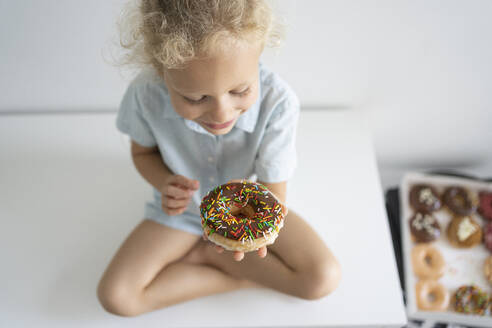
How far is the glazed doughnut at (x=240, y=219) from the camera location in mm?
689

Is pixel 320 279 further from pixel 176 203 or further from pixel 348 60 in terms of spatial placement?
pixel 348 60

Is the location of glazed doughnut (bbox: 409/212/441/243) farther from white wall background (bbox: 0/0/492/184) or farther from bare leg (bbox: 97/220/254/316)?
bare leg (bbox: 97/220/254/316)

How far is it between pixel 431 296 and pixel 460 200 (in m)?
0.35

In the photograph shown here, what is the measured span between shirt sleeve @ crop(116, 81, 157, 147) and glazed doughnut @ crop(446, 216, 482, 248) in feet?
3.30

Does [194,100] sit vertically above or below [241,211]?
above

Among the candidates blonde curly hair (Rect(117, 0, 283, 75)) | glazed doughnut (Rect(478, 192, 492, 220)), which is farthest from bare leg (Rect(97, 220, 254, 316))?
glazed doughnut (Rect(478, 192, 492, 220))

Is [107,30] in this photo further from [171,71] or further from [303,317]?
[303,317]

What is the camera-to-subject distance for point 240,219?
71cm

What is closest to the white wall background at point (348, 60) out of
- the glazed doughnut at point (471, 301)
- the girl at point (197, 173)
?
the girl at point (197, 173)

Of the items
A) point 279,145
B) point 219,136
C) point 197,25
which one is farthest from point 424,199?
point 197,25

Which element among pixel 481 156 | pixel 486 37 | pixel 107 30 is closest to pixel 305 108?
pixel 486 37

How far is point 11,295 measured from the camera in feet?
3.23

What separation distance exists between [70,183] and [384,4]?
986 mm

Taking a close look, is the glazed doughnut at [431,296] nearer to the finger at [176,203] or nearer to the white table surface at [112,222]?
the white table surface at [112,222]
